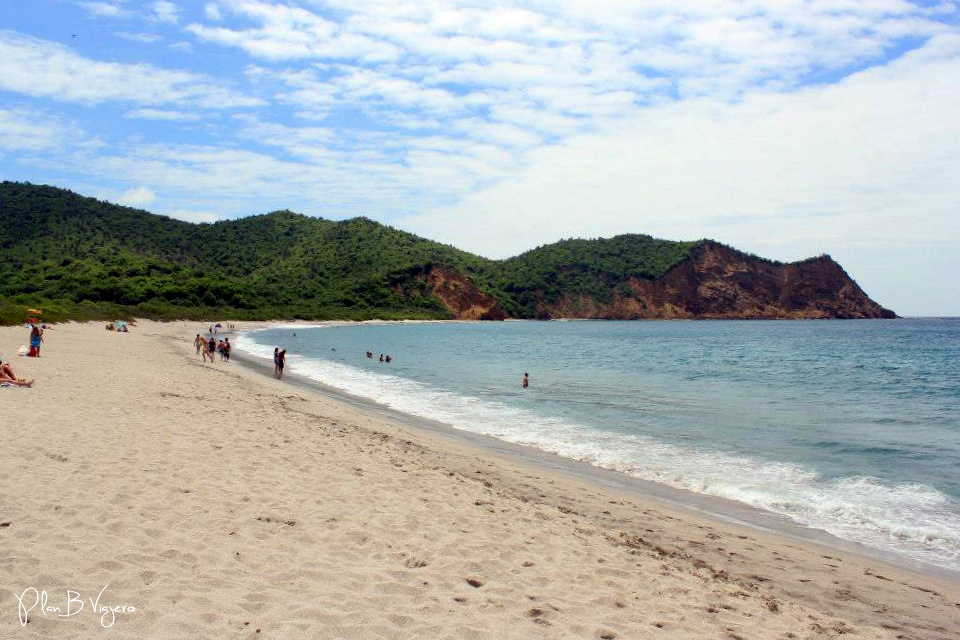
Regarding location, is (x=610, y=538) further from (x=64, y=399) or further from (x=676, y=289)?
(x=676, y=289)

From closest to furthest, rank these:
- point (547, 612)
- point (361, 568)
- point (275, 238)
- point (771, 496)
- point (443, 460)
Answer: point (547, 612), point (361, 568), point (771, 496), point (443, 460), point (275, 238)

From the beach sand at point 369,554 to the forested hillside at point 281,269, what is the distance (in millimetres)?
36389

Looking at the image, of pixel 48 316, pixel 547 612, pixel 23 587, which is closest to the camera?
pixel 23 587

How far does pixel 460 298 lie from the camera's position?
422ft

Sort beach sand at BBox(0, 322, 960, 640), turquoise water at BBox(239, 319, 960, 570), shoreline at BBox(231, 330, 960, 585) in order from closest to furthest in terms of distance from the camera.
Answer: beach sand at BBox(0, 322, 960, 640) → shoreline at BBox(231, 330, 960, 585) → turquoise water at BBox(239, 319, 960, 570)

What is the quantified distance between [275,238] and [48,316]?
324ft

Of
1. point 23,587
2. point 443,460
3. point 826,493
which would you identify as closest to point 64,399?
point 443,460

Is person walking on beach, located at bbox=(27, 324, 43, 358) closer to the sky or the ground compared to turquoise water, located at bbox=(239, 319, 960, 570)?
closer to the sky

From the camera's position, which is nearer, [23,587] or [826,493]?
[23,587]

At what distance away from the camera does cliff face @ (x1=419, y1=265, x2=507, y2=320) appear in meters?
128

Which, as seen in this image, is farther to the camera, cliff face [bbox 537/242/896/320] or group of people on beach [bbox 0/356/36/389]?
cliff face [bbox 537/242/896/320]

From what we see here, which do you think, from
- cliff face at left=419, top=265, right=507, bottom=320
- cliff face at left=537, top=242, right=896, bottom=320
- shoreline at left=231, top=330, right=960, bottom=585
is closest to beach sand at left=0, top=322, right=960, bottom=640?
shoreline at left=231, top=330, right=960, bottom=585

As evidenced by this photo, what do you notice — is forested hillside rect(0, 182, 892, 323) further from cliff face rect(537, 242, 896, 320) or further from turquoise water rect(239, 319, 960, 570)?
turquoise water rect(239, 319, 960, 570)

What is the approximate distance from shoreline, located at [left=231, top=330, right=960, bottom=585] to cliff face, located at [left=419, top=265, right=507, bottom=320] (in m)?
111
